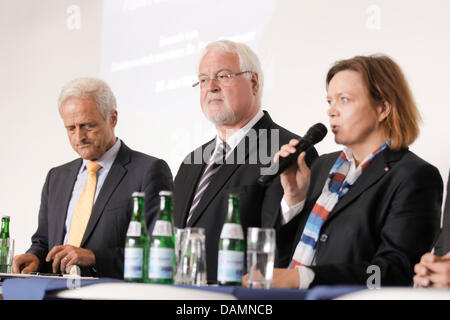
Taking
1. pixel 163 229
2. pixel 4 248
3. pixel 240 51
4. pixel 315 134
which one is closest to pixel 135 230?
pixel 163 229

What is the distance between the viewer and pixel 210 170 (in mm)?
3039

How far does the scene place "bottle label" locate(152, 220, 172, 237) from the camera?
2.02m

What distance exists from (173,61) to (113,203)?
1.18 m

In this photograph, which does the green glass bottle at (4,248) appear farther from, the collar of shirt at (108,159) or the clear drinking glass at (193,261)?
the clear drinking glass at (193,261)

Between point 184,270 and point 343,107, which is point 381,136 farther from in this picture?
point 184,270

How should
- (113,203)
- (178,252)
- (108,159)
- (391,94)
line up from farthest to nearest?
(108,159) → (113,203) → (391,94) → (178,252)

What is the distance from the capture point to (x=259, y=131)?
312 cm

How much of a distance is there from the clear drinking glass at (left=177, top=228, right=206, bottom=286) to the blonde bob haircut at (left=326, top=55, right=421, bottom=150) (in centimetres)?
89

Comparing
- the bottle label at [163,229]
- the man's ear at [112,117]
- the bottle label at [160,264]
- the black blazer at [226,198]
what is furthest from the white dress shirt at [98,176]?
the bottle label at [160,264]

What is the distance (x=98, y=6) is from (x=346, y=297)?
4066 mm

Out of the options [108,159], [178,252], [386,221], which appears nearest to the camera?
[178,252]

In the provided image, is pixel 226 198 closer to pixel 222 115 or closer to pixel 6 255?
pixel 222 115

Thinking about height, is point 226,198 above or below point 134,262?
above

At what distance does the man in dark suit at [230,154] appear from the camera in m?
2.80
